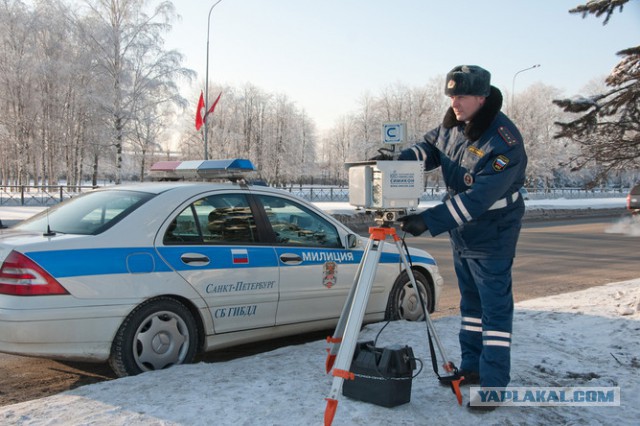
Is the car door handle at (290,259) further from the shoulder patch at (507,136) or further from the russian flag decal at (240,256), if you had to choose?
the shoulder patch at (507,136)

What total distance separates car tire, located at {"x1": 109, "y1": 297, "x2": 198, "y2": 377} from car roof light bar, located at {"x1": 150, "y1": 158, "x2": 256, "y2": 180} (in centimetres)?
132

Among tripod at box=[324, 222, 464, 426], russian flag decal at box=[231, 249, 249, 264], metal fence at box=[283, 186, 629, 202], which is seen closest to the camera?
tripod at box=[324, 222, 464, 426]

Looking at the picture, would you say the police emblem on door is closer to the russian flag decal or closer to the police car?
the police car

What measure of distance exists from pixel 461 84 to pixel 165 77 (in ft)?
117

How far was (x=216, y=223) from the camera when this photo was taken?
4.57 meters

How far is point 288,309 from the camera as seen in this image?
4789 millimetres

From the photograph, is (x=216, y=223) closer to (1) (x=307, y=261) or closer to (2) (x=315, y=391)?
(1) (x=307, y=261)

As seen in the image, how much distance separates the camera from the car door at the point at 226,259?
425 centimetres

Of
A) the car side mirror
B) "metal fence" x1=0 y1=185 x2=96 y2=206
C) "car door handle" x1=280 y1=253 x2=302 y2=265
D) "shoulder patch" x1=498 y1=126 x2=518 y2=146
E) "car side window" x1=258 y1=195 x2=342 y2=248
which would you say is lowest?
"car door handle" x1=280 y1=253 x2=302 y2=265

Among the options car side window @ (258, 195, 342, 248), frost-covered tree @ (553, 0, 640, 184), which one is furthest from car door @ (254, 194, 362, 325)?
frost-covered tree @ (553, 0, 640, 184)

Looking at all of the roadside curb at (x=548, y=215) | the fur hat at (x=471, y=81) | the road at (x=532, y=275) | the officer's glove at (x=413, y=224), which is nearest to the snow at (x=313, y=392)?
the road at (x=532, y=275)

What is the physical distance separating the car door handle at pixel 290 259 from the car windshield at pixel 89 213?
1211mm

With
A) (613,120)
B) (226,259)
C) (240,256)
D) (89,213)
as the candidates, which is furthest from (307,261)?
(613,120)

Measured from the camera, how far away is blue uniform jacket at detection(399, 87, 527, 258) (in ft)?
10.6
